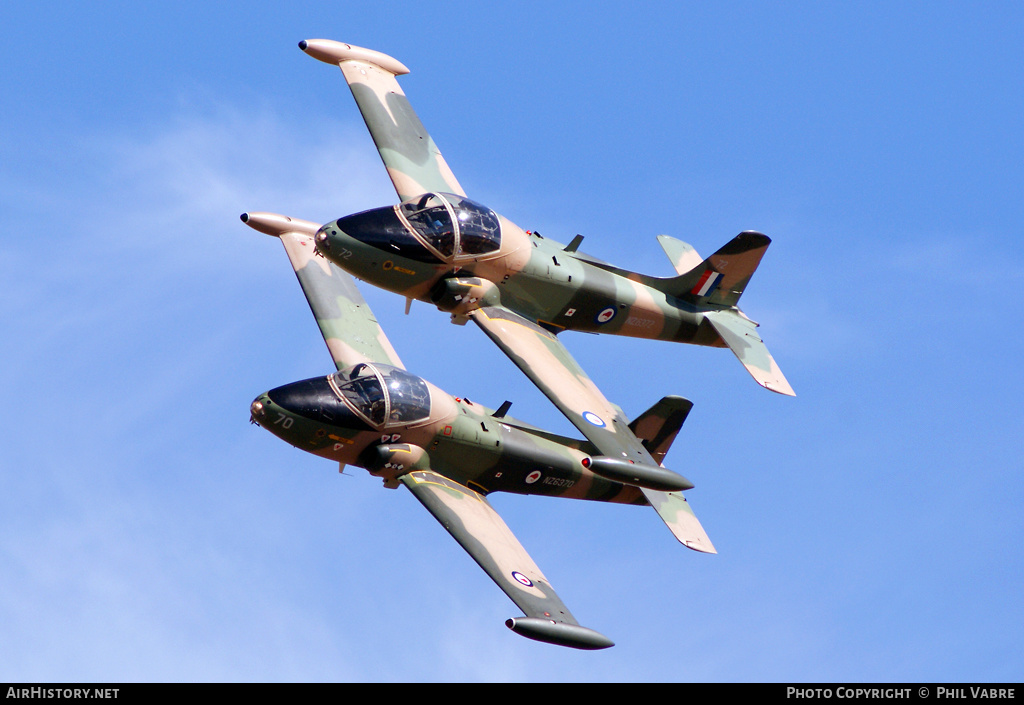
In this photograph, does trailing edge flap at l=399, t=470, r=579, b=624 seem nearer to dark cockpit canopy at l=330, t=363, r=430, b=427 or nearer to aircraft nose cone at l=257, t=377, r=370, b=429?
dark cockpit canopy at l=330, t=363, r=430, b=427

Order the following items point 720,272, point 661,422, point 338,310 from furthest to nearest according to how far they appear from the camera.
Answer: point 720,272, point 661,422, point 338,310

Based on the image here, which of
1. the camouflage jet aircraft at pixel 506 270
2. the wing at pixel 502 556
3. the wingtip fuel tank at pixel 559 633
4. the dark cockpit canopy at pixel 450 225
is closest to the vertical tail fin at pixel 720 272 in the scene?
the camouflage jet aircraft at pixel 506 270

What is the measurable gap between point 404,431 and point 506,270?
5.72 m

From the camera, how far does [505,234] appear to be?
125 feet

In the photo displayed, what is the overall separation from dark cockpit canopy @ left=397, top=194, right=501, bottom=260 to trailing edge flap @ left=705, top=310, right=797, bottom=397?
7.26m

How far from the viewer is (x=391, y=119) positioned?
137 feet

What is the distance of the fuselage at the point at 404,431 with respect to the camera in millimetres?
34250

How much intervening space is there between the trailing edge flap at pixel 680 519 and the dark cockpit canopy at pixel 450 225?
7.70 meters

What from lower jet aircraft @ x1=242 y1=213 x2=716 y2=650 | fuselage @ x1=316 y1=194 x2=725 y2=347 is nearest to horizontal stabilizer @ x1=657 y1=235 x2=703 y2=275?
fuselage @ x1=316 y1=194 x2=725 y2=347

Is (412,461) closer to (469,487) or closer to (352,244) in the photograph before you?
(469,487)

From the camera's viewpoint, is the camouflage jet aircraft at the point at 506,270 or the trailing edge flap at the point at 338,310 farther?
the trailing edge flap at the point at 338,310

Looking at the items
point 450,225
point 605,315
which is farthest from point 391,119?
point 605,315

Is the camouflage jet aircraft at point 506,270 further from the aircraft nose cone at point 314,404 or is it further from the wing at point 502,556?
the aircraft nose cone at point 314,404

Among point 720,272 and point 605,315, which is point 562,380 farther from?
point 720,272
